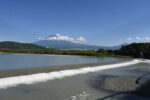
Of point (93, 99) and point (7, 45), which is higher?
point (7, 45)

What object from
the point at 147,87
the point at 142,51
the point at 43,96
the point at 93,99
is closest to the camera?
the point at 93,99

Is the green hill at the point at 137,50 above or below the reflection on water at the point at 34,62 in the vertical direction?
above

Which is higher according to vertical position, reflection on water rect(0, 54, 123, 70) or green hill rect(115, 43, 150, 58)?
green hill rect(115, 43, 150, 58)

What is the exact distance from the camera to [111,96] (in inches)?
183

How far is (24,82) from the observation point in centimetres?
636

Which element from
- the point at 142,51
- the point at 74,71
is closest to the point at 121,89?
the point at 74,71

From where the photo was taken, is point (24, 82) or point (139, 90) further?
point (24, 82)

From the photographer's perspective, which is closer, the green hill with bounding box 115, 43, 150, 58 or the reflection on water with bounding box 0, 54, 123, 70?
the reflection on water with bounding box 0, 54, 123, 70

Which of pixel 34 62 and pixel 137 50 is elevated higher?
pixel 137 50

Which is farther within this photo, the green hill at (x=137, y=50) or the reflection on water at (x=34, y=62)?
the green hill at (x=137, y=50)

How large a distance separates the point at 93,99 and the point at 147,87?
272cm

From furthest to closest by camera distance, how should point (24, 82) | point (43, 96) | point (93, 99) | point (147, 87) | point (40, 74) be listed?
point (40, 74) < point (24, 82) < point (147, 87) < point (43, 96) < point (93, 99)

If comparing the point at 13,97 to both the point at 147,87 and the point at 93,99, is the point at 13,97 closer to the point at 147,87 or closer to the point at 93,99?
the point at 93,99

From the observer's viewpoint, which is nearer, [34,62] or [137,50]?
[34,62]
